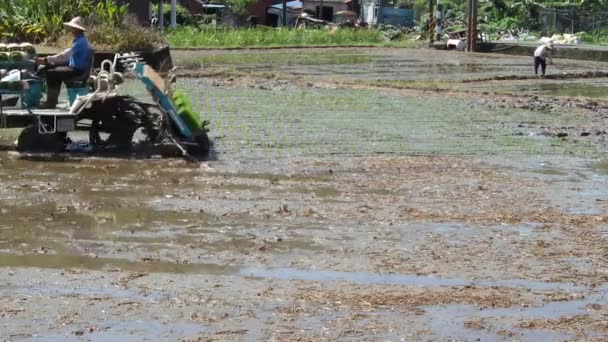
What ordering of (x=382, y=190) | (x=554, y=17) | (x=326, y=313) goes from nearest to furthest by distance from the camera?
1. (x=326, y=313)
2. (x=382, y=190)
3. (x=554, y=17)

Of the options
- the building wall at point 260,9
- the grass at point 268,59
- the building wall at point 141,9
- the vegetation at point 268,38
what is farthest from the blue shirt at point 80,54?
the building wall at point 260,9

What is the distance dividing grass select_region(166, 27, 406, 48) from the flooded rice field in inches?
1194

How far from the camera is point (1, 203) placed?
1127 centimetres

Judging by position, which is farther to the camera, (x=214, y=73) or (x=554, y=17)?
(x=554, y=17)

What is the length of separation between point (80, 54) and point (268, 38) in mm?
38718

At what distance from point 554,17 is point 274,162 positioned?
52.8m

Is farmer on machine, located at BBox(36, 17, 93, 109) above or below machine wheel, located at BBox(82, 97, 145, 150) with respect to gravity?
above

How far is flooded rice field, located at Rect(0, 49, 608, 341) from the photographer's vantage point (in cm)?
754

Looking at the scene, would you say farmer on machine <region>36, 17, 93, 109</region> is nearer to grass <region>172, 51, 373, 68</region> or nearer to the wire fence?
grass <region>172, 51, 373, 68</region>

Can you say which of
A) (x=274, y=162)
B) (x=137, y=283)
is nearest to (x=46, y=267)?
(x=137, y=283)

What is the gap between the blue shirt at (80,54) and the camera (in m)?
15.0

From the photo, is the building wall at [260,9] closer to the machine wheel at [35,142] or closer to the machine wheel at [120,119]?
the machine wheel at [120,119]

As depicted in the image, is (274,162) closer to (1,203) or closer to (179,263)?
(1,203)

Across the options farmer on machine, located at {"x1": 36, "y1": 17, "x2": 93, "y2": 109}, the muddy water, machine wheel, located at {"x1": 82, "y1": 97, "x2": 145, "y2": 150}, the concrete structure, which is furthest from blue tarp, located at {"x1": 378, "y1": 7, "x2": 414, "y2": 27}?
machine wheel, located at {"x1": 82, "y1": 97, "x2": 145, "y2": 150}
